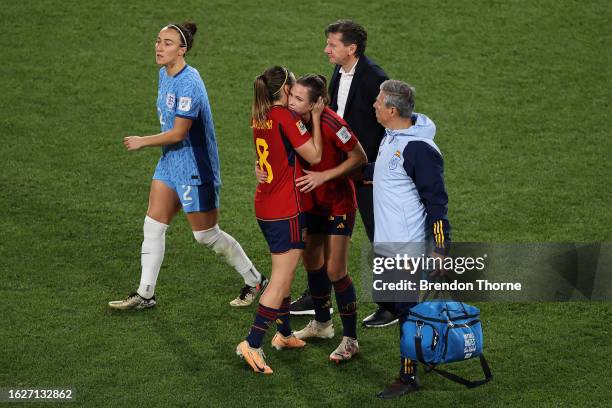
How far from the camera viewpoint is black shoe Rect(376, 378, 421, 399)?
20.2 ft

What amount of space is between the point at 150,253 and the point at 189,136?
0.88 metres

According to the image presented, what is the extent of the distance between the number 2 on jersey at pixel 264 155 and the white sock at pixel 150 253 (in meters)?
1.29

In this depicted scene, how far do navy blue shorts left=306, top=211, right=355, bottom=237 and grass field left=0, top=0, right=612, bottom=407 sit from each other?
832mm

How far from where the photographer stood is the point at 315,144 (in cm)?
623

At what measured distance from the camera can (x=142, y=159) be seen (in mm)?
10055

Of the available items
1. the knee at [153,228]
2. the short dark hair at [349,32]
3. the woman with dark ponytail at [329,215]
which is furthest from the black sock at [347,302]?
the short dark hair at [349,32]

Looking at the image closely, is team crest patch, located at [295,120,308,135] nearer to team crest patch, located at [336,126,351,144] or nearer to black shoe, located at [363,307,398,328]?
team crest patch, located at [336,126,351,144]

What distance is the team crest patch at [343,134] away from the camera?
626cm

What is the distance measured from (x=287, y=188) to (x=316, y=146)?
12.8 inches

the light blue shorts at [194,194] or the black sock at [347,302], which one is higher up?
the light blue shorts at [194,194]

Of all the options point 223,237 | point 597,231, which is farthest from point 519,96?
point 223,237

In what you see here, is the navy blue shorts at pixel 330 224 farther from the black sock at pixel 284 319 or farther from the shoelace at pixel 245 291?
the shoelace at pixel 245 291

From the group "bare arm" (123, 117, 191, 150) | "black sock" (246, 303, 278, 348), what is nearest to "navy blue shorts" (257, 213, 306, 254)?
"black sock" (246, 303, 278, 348)

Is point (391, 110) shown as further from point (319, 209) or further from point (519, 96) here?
point (519, 96)
